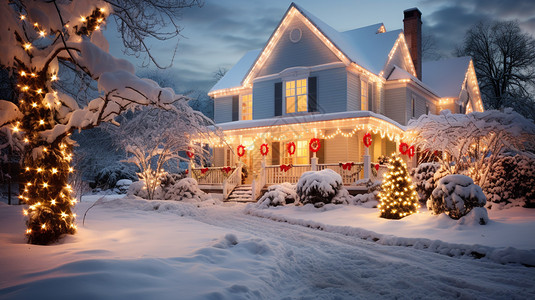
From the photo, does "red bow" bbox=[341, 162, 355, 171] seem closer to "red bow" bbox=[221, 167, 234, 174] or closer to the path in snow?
"red bow" bbox=[221, 167, 234, 174]

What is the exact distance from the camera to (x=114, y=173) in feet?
106

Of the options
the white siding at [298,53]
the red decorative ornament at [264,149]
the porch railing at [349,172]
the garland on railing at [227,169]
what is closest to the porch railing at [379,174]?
the porch railing at [349,172]

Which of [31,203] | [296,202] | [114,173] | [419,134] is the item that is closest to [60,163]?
[31,203]

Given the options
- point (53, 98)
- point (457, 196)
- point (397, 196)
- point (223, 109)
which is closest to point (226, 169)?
point (223, 109)

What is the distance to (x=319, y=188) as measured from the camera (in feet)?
47.5

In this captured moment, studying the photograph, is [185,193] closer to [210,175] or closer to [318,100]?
[210,175]

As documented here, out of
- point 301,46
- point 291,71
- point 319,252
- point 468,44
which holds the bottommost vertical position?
point 319,252

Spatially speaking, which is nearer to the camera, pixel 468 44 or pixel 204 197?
pixel 204 197

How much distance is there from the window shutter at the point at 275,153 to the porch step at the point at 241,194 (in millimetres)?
2961

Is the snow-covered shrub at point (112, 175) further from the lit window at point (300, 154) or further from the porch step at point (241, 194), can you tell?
the lit window at point (300, 154)

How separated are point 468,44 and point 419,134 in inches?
1136

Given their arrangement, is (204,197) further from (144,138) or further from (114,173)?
(114,173)

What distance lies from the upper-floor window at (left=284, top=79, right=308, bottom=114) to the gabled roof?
8.89ft

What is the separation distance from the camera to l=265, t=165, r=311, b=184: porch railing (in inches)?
743
